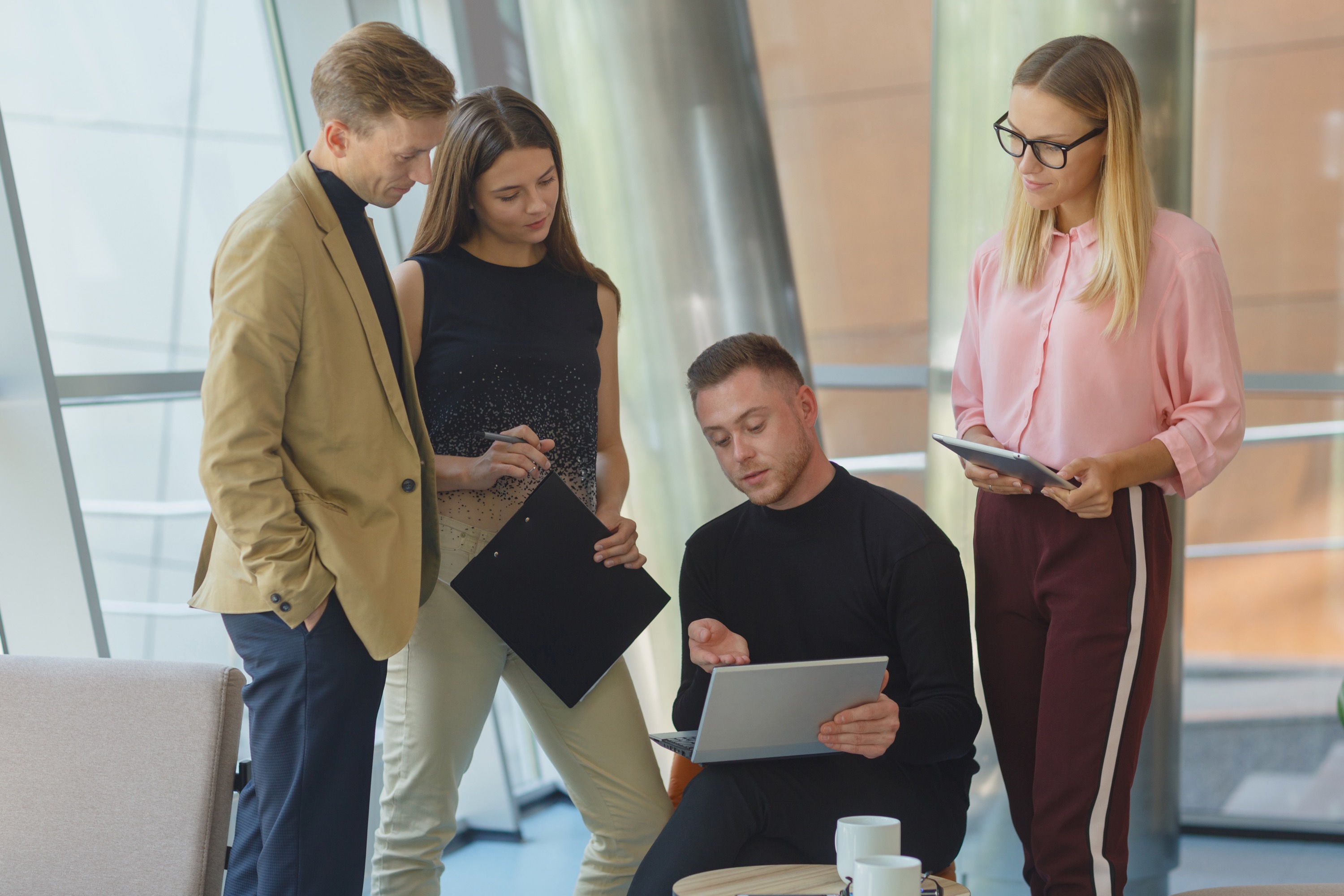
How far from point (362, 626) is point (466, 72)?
8.04 feet

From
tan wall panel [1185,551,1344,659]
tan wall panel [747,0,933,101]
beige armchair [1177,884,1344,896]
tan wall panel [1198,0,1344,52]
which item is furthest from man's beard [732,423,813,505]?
A: tan wall panel [747,0,933,101]

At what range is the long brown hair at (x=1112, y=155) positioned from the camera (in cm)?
183

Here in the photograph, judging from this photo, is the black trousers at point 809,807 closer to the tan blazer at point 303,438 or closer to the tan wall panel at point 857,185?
the tan blazer at point 303,438

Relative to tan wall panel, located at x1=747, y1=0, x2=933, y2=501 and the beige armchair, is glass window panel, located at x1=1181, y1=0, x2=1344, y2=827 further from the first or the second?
the beige armchair

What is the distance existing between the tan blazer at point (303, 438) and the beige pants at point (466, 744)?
22 cm

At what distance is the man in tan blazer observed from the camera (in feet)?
5.08

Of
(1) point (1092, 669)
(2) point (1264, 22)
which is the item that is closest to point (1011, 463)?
(1) point (1092, 669)

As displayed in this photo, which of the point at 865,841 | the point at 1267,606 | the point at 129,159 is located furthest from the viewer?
the point at 1267,606

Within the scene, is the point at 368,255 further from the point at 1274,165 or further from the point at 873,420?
the point at 1274,165

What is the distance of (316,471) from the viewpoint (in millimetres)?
1646

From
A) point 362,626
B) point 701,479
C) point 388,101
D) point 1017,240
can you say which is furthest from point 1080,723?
point 701,479

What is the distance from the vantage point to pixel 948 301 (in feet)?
10.4

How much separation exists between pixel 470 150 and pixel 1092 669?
4.45 feet

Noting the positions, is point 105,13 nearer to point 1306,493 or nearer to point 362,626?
point 362,626
